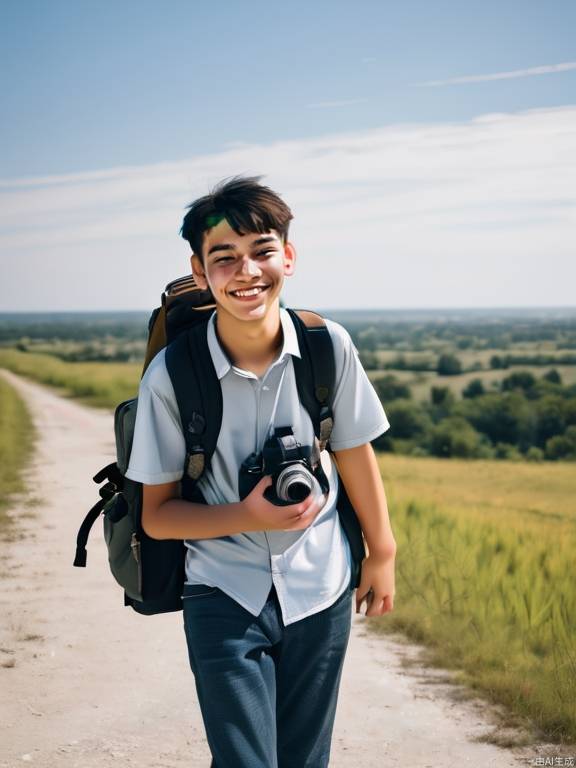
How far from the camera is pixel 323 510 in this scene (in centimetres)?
280

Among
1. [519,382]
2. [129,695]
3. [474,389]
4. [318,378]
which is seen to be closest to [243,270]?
[318,378]

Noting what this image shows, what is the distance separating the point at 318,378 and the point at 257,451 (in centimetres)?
27

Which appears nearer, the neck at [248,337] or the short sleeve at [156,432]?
the short sleeve at [156,432]

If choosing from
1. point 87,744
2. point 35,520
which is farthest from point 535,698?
point 35,520

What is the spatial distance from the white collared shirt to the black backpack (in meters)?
0.03

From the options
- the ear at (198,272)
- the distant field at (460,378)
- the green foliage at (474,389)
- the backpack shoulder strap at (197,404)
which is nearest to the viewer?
the backpack shoulder strap at (197,404)

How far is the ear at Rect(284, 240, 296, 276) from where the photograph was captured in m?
2.89

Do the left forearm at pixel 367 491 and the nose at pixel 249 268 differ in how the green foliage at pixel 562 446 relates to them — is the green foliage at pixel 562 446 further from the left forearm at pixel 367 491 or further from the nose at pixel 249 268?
the nose at pixel 249 268

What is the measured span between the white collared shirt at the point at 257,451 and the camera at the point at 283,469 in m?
0.05

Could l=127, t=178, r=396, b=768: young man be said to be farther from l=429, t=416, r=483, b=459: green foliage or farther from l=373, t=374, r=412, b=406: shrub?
l=373, t=374, r=412, b=406: shrub

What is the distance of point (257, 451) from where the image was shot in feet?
8.93

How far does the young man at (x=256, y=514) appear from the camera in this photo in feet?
8.68

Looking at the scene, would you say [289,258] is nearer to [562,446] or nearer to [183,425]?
[183,425]

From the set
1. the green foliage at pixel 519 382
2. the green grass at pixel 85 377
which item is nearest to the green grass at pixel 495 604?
the green grass at pixel 85 377
